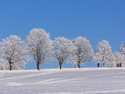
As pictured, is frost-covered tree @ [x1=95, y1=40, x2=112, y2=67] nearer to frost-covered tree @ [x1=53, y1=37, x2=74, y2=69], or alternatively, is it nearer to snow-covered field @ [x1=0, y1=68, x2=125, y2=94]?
frost-covered tree @ [x1=53, y1=37, x2=74, y2=69]

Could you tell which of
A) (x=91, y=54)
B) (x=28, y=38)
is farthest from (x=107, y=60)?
(x=28, y=38)

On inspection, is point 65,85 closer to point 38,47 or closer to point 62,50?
point 38,47

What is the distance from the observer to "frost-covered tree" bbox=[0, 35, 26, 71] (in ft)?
154

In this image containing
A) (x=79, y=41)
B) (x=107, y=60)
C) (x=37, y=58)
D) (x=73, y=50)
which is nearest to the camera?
(x=37, y=58)

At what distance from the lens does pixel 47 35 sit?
156 feet

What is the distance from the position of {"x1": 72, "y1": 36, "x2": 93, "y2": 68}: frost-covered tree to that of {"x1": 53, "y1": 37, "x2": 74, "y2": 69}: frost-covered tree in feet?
10.8

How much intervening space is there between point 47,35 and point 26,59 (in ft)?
23.7

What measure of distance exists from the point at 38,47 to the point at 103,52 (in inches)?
983

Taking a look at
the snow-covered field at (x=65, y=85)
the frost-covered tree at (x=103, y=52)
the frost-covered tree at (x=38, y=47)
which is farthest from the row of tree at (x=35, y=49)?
the snow-covered field at (x=65, y=85)

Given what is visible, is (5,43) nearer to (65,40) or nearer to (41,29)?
(41,29)

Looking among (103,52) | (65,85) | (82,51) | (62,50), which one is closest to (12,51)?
(62,50)

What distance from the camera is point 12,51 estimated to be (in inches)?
1866

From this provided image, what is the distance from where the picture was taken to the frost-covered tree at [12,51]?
4694 centimetres

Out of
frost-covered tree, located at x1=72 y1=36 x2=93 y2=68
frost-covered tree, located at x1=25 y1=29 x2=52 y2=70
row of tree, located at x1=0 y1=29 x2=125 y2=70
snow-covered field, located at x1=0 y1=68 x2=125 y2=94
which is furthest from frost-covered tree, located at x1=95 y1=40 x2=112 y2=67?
snow-covered field, located at x1=0 y1=68 x2=125 y2=94
